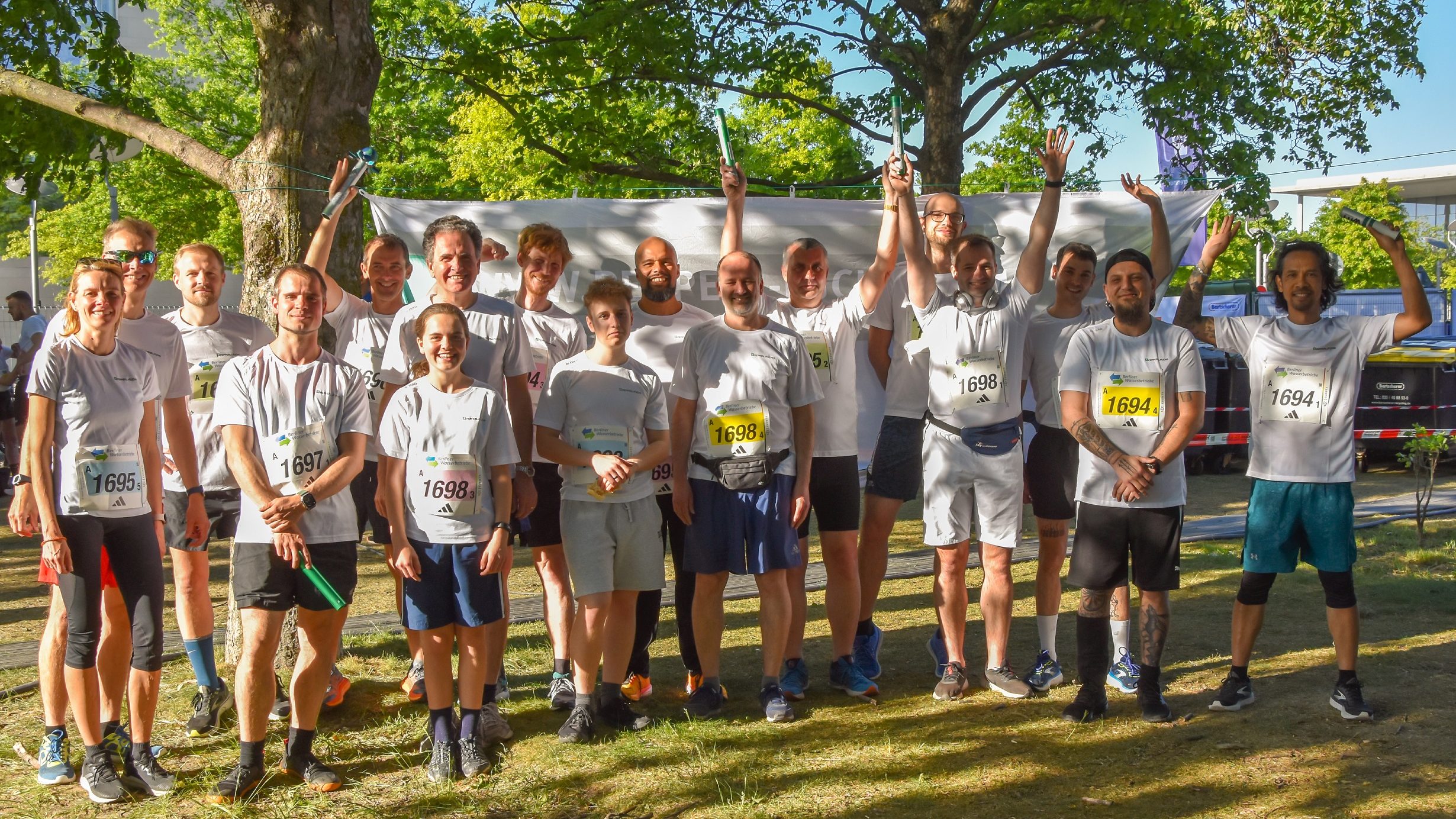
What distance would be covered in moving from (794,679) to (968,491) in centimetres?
109

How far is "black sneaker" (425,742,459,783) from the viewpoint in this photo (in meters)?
4.36

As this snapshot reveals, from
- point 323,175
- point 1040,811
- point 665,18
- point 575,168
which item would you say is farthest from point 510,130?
point 1040,811

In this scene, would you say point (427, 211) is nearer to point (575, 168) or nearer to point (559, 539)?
point (559, 539)

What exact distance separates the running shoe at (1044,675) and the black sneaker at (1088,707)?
1.24ft

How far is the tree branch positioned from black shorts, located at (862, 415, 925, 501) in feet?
10.8

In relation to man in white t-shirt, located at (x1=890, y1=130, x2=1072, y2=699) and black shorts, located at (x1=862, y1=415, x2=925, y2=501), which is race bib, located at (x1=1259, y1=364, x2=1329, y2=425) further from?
black shorts, located at (x1=862, y1=415, x2=925, y2=501)

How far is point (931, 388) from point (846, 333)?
44 centimetres

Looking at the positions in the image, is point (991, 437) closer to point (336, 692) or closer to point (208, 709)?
point (336, 692)

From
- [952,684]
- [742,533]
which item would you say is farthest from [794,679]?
[742,533]

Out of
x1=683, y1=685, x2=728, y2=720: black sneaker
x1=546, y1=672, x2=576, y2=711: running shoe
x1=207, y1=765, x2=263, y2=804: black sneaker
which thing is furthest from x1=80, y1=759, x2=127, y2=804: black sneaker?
x1=683, y1=685, x2=728, y2=720: black sneaker

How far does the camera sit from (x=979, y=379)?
17.0 ft

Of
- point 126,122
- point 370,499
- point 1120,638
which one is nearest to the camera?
point 370,499

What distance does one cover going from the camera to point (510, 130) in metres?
12.2

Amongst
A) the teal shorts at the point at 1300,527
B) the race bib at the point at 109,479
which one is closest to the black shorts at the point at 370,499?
the race bib at the point at 109,479
